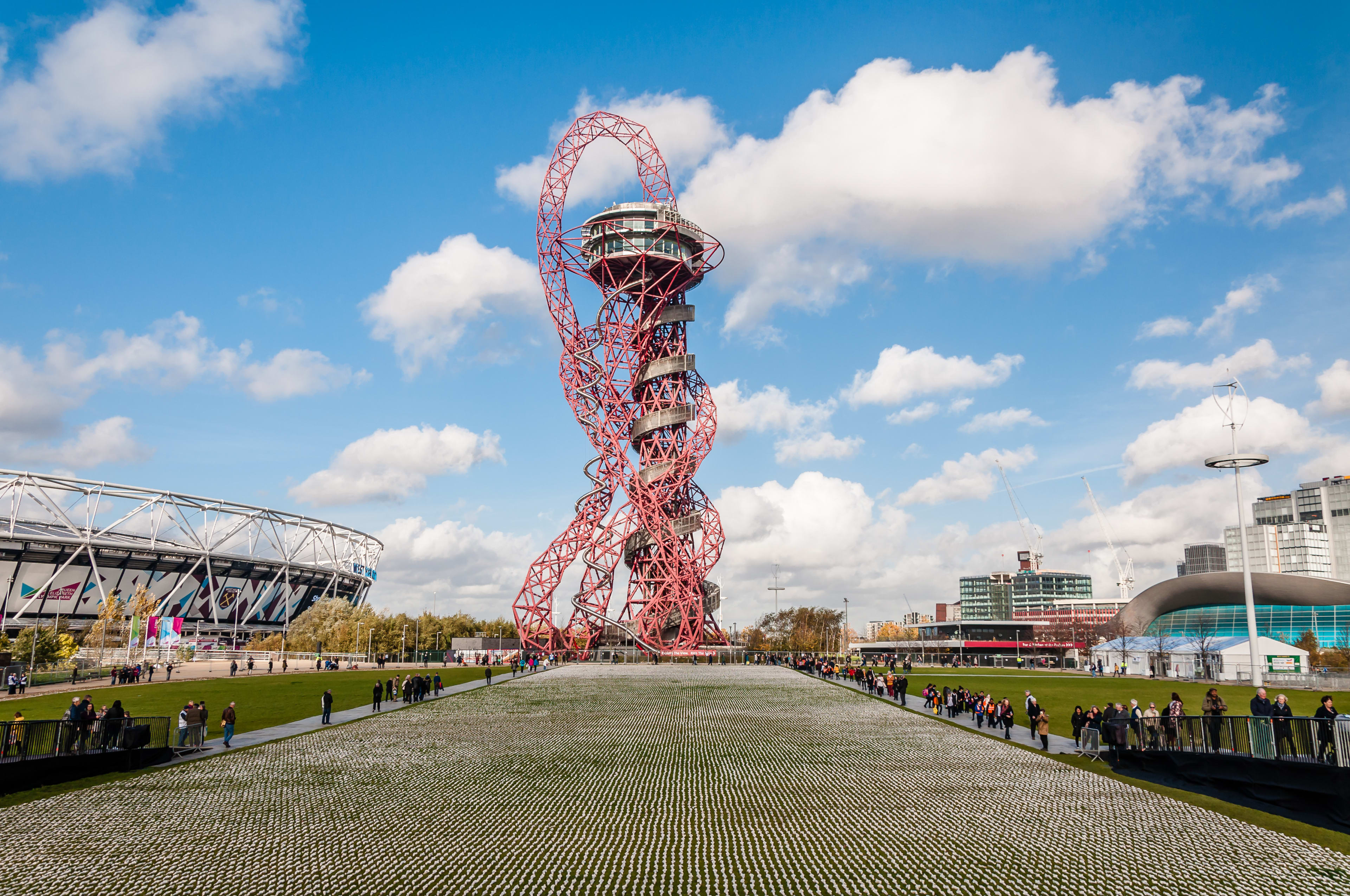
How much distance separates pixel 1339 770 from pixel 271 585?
110151 mm

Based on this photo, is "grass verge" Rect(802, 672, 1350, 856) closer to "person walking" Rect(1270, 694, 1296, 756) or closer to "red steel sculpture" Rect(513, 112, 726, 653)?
"person walking" Rect(1270, 694, 1296, 756)

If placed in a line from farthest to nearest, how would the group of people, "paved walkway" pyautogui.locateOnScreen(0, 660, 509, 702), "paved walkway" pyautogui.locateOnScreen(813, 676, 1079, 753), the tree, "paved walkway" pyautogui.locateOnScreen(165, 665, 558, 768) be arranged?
1. the tree
2. "paved walkway" pyautogui.locateOnScreen(0, 660, 509, 702)
3. "paved walkway" pyautogui.locateOnScreen(813, 676, 1079, 753)
4. "paved walkway" pyautogui.locateOnScreen(165, 665, 558, 768)
5. the group of people

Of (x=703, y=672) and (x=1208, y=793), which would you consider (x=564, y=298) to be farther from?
(x=1208, y=793)

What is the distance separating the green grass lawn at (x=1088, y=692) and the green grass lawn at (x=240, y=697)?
23.5 meters

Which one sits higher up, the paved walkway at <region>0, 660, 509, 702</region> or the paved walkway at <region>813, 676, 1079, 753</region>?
the paved walkway at <region>813, 676, 1079, 753</region>

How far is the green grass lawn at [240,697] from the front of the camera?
29250 mm

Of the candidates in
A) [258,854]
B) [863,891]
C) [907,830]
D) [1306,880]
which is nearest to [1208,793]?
[1306,880]

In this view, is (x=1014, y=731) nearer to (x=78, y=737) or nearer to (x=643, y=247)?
(x=78, y=737)

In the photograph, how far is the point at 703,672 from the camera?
55.9m

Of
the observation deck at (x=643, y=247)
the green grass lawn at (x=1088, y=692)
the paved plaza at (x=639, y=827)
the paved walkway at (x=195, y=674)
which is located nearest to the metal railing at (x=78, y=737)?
the paved plaza at (x=639, y=827)

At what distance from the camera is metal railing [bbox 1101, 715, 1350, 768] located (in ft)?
48.3

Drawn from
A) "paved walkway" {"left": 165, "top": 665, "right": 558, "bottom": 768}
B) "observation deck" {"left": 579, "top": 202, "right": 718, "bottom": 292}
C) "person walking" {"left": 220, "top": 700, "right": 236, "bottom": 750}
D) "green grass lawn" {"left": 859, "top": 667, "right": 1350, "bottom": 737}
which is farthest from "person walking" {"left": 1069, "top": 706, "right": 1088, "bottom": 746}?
"observation deck" {"left": 579, "top": 202, "right": 718, "bottom": 292}

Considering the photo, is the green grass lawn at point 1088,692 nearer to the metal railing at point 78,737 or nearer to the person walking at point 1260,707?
the person walking at point 1260,707

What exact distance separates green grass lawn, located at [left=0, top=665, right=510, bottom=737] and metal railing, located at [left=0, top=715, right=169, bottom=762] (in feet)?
16.1
